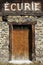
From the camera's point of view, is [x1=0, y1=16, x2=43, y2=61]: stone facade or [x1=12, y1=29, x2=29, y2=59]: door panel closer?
[x1=0, y1=16, x2=43, y2=61]: stone facade

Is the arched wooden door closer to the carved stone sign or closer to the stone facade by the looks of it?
the stone facade

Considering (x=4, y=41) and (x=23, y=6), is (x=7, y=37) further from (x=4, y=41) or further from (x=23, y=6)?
(x=23, y=6)

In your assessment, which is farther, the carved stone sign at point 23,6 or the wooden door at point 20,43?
the wooden door at point 20,43

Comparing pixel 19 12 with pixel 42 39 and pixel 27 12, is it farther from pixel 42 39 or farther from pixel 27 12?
pixel 42 39

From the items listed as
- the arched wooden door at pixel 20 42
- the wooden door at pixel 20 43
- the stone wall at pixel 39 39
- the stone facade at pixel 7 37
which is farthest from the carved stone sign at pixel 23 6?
the wooden door at pixel 20 43

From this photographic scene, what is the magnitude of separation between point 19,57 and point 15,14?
8.24 feet

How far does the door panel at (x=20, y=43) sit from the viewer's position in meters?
17.3

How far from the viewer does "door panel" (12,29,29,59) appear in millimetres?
17266

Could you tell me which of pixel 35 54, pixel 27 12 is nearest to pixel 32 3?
pixel 27 12

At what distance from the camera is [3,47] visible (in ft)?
55.6

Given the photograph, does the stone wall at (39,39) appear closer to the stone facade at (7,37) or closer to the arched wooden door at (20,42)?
the stone facade at (7,37)

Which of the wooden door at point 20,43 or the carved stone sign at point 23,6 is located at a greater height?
the carved stone sign at point 23,6

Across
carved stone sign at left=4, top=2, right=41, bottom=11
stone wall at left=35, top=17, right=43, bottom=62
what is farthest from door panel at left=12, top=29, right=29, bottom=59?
carved stone sign at left=4, top=2, right=41, bottom=11

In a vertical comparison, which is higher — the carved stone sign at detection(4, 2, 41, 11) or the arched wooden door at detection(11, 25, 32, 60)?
the carved stone sign at detection(4, 2, 41, 11)
